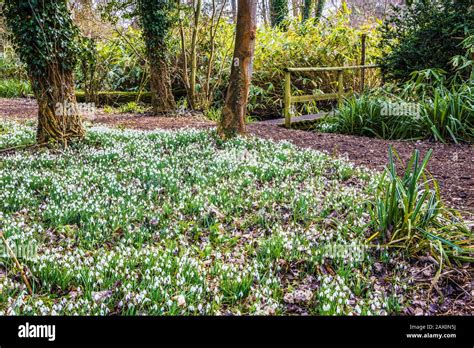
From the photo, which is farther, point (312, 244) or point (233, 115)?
point (233, 115)

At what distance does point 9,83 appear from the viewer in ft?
65.2

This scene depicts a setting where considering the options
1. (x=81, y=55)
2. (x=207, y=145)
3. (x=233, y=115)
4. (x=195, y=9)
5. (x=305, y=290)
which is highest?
(x=195, y=9)

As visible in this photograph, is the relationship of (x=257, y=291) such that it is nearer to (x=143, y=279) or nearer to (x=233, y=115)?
(x=143, y=279)

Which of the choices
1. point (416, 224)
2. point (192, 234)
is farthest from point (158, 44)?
point (416, 224)

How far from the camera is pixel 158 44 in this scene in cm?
1180

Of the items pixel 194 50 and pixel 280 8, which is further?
pixel 280 8

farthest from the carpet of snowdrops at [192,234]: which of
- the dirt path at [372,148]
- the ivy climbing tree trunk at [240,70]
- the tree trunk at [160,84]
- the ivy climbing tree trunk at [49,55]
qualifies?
the tree trunk at [160,84]

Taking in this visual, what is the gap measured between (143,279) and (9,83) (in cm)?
2033

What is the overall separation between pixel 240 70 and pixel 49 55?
330 centimetres

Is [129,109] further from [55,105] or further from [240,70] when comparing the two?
[240,70]

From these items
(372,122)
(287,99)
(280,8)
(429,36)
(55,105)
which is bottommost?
(372,122)

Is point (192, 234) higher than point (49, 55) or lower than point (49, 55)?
lower
